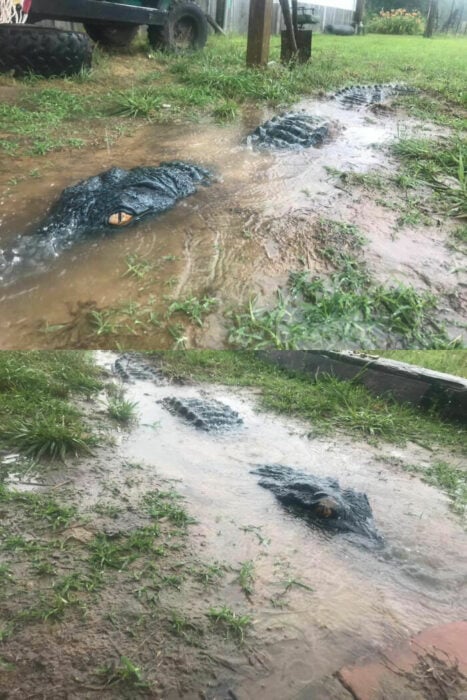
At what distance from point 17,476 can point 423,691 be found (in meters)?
1.17

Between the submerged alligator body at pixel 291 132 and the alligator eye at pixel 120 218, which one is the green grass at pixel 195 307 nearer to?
the alligator eye at pixel 120 218

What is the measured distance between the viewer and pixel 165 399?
5.96 ft

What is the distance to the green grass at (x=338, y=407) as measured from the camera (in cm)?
160

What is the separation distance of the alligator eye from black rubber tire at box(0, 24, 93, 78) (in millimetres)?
614

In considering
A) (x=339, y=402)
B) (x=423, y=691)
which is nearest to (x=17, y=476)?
(x=339, y=402)

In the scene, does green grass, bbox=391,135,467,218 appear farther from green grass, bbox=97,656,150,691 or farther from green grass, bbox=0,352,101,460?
green grass, bbox=97,656,150,691

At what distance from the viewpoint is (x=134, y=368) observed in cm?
159

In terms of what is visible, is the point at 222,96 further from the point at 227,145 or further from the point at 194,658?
the point at 194,658

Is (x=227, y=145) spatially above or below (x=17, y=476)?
above

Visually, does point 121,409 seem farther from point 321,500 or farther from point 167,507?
point 321,500

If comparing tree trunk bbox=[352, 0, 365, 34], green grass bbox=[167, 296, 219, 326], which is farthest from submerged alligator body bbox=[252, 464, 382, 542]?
tree trunk bbox=[352, 0, 365, 34]

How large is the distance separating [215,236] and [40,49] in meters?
0.79

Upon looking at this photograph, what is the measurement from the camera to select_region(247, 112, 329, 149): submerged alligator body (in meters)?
2.03

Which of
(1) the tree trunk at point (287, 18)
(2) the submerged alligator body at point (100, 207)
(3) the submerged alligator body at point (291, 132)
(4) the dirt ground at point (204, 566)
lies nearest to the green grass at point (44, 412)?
(4) the dirt ground at point (204, 566)
